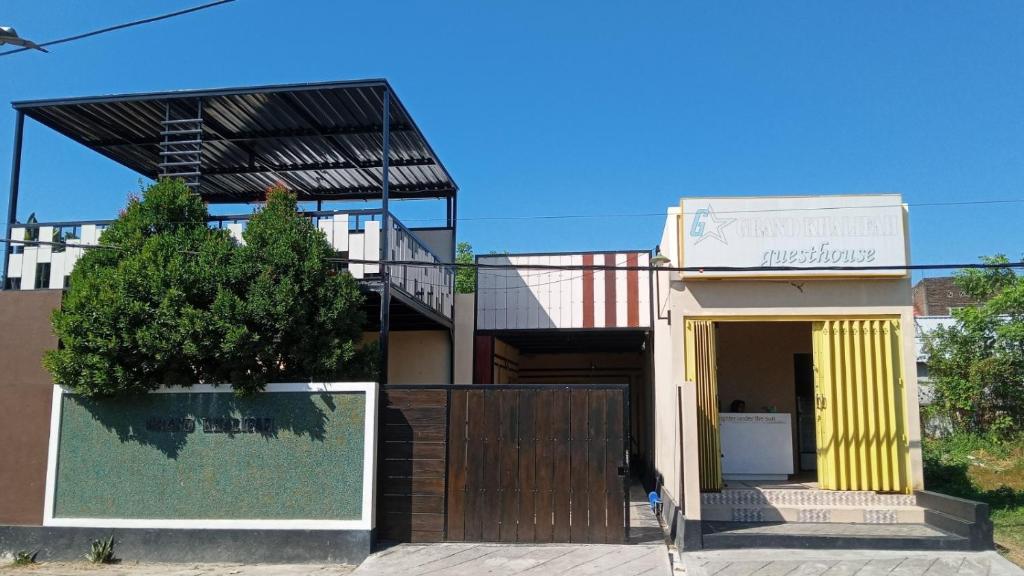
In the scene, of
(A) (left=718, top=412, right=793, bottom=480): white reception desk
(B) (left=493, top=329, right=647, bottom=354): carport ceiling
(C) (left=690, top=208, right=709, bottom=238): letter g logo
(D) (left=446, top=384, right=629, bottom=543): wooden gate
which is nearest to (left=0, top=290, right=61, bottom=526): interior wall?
(D) (left=446, top=384, right=629, bottom=543): wooden gate

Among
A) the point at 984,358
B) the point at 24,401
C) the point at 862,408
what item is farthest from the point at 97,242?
the point at 984,358

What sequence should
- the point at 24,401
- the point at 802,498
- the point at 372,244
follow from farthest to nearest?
the point at 372,244, the point at 802,498, the point at 24,401

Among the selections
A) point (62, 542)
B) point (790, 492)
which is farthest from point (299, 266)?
point (790, 492)

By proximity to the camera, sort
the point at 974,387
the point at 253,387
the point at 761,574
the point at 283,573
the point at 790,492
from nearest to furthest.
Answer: the point at 761,574 < the point at 283,573 < the point at 253,387 < the point at 790,492 < the point at 974,387

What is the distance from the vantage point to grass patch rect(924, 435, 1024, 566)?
1039cm

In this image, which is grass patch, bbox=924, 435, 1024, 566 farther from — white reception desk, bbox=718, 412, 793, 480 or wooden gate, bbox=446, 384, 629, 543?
wooden gate, bbox=446, 384, 629, 543

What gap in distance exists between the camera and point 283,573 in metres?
8.91

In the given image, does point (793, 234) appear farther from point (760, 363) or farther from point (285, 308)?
point (285, 308)

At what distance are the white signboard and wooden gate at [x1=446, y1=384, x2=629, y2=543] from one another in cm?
269

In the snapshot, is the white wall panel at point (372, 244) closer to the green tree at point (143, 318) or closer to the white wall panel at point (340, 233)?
the white wall panel at point (340, 233)

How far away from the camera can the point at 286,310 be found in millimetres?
9352

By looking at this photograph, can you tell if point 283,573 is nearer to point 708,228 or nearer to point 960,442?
point 708,228

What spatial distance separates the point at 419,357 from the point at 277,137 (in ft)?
16.1

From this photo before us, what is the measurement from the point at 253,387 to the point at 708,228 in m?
6.19
